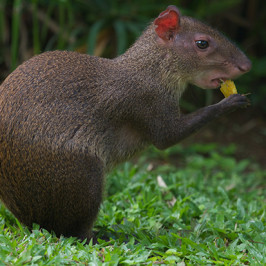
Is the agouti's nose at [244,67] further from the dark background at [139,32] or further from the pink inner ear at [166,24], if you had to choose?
the dark background at [139,32]

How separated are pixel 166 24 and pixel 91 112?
1085 millimetres

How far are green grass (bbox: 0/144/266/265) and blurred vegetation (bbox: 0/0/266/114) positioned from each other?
251 centimetres

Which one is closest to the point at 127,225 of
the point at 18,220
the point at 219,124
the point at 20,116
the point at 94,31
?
the point at 18,220

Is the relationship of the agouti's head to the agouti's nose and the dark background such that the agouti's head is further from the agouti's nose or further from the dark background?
the dark background

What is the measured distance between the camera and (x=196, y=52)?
4.57 m

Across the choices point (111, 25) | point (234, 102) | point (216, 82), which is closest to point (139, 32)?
point (111, 25)

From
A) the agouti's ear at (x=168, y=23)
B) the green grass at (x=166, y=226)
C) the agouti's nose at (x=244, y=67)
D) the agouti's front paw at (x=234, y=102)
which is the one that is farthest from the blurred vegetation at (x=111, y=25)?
the agouti's front paw at (x=234, y=102)

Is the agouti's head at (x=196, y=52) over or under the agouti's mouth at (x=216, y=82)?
over

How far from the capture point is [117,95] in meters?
4.36

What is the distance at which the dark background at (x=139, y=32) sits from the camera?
8.45 m

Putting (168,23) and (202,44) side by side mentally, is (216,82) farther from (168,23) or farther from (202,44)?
(168,23)

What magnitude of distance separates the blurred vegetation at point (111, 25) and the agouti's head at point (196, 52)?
3416mm

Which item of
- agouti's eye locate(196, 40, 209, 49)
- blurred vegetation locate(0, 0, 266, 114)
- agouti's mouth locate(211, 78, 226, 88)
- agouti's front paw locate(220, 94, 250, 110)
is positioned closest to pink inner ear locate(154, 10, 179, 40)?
agouti's eye locate(196, 40, 209, 49)

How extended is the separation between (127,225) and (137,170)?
6.32 feet
